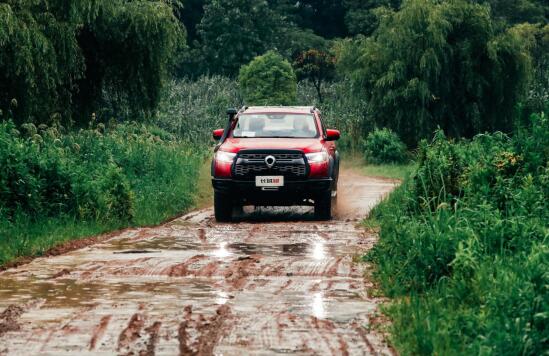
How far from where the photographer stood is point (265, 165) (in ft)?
61.1

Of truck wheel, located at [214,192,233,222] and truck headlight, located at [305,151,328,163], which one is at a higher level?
truck headlight, located at [305,151,328,163]

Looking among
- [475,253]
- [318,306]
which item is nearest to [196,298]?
[318,306]

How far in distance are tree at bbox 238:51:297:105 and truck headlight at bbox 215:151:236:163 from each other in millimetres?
32974

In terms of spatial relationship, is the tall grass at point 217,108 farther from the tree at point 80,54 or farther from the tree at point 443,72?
the tree at point 80,54

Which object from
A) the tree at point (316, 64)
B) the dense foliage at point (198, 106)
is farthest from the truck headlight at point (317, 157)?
the tree at point (316, 64)

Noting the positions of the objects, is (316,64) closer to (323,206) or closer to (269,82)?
(269,82)

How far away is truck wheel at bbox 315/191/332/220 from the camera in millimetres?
19047

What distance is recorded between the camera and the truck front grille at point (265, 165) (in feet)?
61.2

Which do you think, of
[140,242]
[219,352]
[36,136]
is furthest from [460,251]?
[36,136]

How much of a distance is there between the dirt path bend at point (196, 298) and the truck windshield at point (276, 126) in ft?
13.0

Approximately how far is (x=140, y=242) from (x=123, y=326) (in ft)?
22.1

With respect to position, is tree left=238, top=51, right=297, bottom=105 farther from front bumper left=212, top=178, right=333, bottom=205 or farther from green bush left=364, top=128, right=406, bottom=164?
front bumper left=212, top=178, right=333, bottom=205

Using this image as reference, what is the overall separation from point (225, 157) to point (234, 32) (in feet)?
162

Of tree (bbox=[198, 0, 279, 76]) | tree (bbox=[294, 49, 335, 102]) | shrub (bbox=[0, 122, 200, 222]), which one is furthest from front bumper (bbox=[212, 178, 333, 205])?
tree (bbox=[198, 0, 279, 76])
